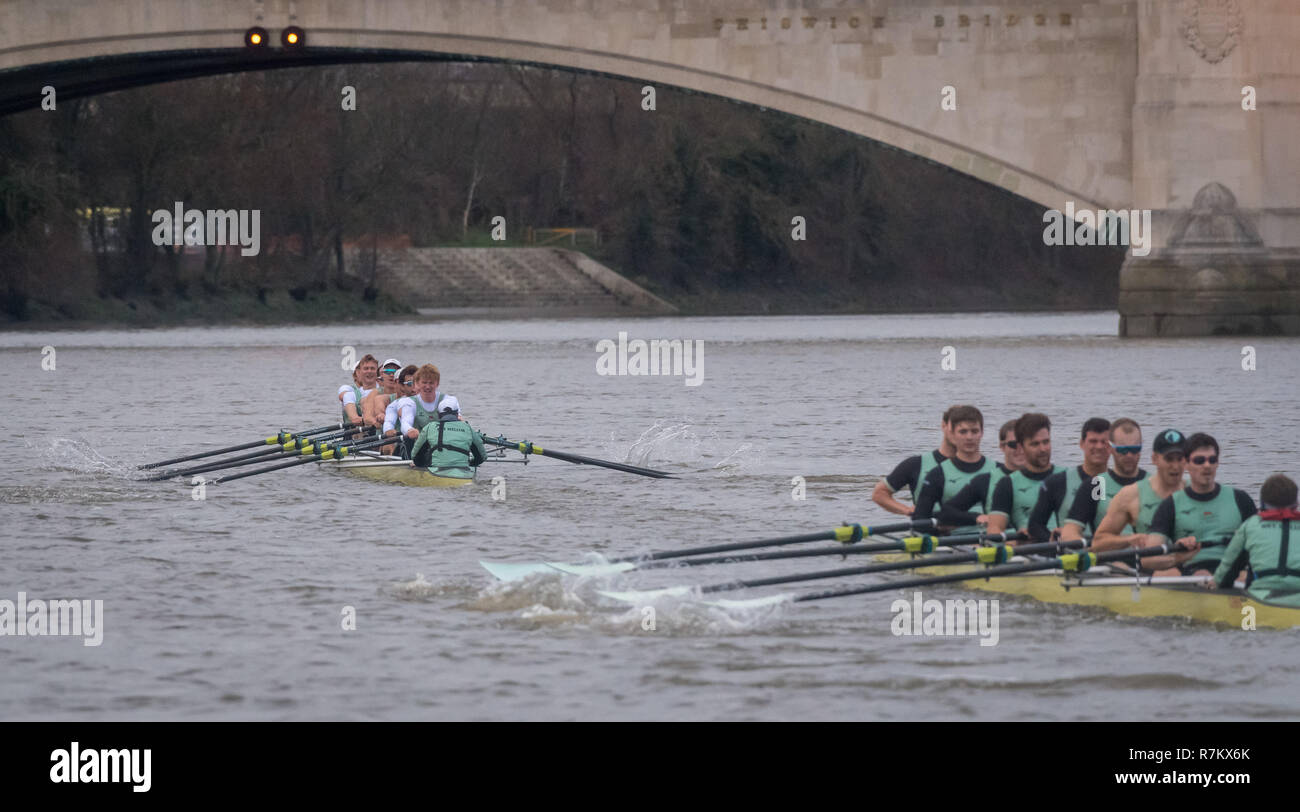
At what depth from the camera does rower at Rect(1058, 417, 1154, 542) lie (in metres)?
11.9

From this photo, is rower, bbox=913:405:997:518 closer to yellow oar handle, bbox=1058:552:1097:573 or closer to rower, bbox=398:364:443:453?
yellow oar handle, bbox=1058:552:1097:573

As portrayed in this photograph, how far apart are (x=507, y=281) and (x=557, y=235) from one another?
5790 millimetres

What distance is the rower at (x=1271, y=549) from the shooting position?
10.6 metres

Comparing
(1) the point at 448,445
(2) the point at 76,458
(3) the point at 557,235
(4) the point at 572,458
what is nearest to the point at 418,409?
(1) the point at 448,445

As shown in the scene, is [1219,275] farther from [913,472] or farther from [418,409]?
[913,472]

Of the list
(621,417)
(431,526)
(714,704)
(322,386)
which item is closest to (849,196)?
(322,386)

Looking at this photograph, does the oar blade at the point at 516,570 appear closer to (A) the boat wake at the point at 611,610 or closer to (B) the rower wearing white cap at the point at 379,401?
(A) the boat wake at the point at 611,610

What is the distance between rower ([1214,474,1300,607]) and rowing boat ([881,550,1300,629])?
83mm

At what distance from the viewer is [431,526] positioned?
1616cm

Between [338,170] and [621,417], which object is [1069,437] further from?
[338,170]

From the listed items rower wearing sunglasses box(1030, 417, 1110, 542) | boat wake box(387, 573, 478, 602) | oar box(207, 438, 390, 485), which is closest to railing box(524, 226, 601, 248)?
oar box(207, 438, 390, 485)

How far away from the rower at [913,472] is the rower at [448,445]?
17.8 feet

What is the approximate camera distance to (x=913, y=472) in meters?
13.4

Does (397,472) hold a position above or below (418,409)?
below
